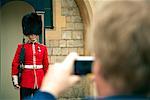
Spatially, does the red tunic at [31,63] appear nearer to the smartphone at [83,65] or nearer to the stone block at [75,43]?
the stone block at [75,43]

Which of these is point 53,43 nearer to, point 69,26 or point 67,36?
point 67,36

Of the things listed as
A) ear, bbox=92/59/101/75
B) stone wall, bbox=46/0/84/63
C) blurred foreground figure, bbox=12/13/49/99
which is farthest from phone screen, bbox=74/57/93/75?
stone wall, bbox=46/0/84/63

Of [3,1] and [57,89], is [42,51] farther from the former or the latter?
[57,89]

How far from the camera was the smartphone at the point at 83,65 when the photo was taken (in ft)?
4.11

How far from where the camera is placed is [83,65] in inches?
50.4

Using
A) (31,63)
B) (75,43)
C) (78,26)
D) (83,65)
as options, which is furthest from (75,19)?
(83,65)

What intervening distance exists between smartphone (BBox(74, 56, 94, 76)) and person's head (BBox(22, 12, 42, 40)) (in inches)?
214

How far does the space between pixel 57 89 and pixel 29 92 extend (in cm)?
546

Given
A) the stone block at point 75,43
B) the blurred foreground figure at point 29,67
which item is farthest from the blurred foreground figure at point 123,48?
the stone block at point 75,43

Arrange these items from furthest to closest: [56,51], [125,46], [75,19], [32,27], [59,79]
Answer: [75,19]
[56,51]
[32,27]
[59,79]
[125,46]

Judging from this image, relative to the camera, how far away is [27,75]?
6.55m

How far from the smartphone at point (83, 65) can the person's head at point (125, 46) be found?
15 cm

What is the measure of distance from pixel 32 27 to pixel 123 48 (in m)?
→ 5.81

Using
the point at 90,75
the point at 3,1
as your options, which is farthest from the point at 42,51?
the point at 90,75
